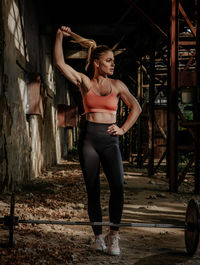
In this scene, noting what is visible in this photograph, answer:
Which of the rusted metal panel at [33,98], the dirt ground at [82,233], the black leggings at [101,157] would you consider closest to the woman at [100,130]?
the black leggings at [101,157]

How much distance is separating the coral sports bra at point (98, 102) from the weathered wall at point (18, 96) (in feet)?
9.85

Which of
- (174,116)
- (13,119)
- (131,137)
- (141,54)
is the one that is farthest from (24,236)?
(131,137)

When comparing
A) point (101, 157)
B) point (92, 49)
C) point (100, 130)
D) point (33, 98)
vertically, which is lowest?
point (101, 157)

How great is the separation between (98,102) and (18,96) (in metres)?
4.24

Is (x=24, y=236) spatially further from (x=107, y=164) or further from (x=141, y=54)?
(x=141, y=54)

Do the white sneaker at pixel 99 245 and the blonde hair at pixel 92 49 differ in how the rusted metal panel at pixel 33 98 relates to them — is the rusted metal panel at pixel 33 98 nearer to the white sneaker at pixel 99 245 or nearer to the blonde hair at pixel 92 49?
the blonde hair at pixel 92 49

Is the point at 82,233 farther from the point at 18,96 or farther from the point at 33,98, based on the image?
the point at 33,98

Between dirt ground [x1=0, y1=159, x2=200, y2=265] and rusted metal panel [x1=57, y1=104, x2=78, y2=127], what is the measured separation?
7.11m

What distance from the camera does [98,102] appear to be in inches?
121

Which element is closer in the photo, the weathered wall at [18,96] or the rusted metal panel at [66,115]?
the weathered wall at [18,96]

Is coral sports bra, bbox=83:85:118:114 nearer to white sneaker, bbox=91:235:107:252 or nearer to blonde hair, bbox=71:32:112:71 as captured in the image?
blonde hair, bbox=71:32:112:71

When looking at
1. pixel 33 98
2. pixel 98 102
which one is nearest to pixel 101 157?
pixel 98 102

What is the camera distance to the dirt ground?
2970mm

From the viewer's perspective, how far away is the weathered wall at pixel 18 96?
5852 millimetres
